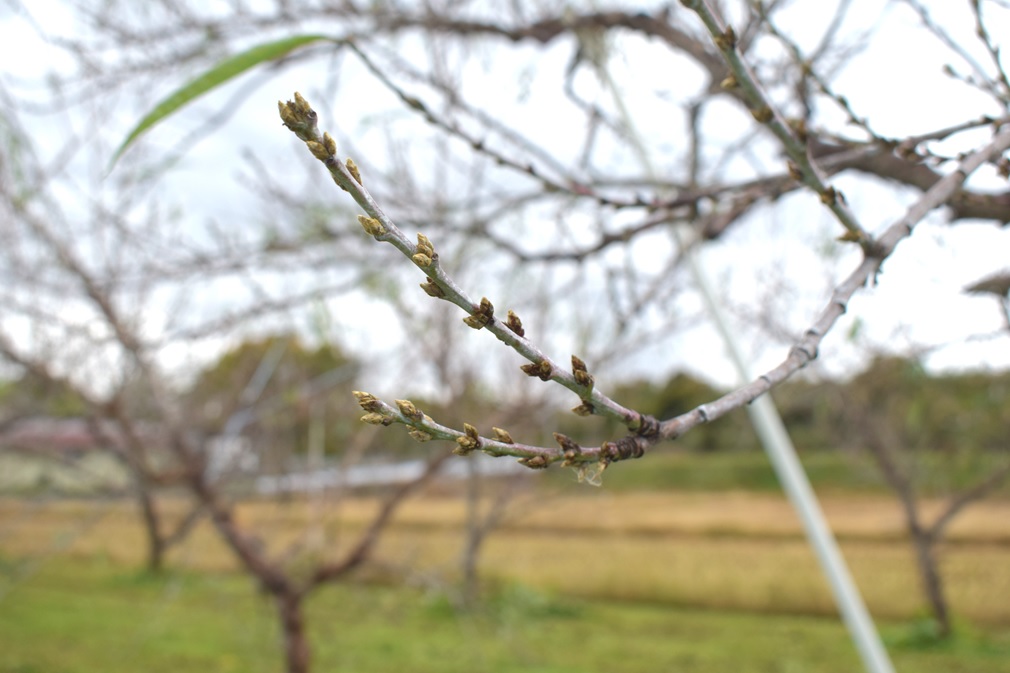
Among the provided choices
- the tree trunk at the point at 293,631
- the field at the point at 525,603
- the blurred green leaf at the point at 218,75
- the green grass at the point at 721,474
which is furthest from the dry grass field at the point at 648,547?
the blurred green leaf at the point at 218,75

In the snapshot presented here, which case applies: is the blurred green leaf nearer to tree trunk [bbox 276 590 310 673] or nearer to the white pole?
the white pole

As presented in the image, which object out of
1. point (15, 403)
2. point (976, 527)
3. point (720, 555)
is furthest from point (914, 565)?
point (15, 403)

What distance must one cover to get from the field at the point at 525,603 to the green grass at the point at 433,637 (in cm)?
3

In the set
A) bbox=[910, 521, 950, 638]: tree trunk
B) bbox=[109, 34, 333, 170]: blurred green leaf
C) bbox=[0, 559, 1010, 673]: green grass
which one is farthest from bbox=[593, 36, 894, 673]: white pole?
bbox=[910, 521, 950, 638]: tree trunk

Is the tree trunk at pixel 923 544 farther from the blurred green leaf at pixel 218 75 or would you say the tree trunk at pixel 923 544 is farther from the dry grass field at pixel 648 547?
the blurred green leaf at pixel 218 75

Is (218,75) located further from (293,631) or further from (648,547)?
(648,547)

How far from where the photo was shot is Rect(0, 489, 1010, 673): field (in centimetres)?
586

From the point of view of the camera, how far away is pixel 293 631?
389 cm

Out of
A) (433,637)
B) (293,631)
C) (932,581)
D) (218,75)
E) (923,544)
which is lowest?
(293,631)

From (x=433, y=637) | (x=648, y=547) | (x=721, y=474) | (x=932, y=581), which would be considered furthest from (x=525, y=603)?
(x=721, y=474)

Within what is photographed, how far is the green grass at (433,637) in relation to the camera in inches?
229

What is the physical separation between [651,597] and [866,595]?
84.7 inches

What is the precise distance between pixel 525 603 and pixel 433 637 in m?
1.57

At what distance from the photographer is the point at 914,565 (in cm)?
954
